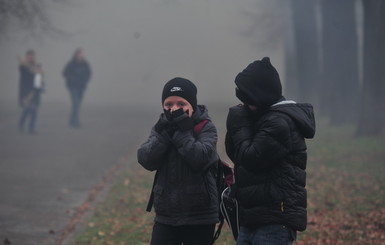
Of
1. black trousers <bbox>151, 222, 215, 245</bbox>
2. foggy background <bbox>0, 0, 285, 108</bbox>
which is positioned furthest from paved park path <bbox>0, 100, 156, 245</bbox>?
foggy background <bbox>0, 0, 285, 108</bbox>

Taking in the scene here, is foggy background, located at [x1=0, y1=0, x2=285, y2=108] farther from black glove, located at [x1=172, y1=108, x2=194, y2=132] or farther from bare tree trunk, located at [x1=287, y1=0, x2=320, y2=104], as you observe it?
black glove, located at [x1=172, y1=108, x2=194, y2=132]

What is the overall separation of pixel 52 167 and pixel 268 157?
30.4ft

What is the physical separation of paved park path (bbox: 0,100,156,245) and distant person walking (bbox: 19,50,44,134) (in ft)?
1.74

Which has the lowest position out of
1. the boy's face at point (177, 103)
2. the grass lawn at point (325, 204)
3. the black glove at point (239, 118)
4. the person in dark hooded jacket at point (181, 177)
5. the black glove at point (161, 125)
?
the grass lawn at point (325, 204)

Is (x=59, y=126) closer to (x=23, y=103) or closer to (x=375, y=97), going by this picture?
(x=23, y=103)

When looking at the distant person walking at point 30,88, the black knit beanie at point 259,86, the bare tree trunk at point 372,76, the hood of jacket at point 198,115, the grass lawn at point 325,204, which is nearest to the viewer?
the black knit beanie at point 259,86

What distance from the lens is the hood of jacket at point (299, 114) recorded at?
13.4ft

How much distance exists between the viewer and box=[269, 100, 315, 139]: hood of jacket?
161 inches

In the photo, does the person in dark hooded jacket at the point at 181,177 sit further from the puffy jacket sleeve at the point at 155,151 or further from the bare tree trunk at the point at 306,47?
the bare tree trunk at the point at 306,47

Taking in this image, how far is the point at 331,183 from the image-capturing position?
37.4 feet

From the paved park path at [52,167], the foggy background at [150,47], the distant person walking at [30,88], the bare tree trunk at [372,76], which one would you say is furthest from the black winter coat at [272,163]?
the foggy background at [150,47]

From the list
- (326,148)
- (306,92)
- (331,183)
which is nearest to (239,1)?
(306,92)

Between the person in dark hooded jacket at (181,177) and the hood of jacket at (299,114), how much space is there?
2.15ft

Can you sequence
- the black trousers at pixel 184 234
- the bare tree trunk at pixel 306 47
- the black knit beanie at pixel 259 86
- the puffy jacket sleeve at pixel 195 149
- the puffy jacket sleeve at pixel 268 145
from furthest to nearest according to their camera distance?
the bare tree trunk at pixel 306 47
the black trousers at pixel 184 234
the puffy jacket sleeve at pixel 195 149
the black knit beanie at pixel 259 86
the puffy jacket sleeve at pixel 268 145
